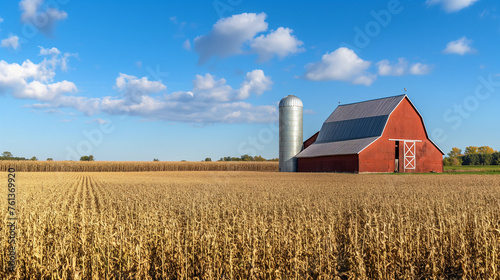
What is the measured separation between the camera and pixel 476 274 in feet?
24.1

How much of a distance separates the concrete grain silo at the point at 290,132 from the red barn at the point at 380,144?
3.04 m

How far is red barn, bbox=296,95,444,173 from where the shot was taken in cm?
5106

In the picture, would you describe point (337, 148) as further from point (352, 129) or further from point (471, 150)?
point (471, 150)

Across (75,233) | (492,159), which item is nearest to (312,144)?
(75,233)

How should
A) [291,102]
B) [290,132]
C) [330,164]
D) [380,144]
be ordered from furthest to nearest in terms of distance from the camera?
[291,102] → [290,132] → [330,164] → [380,144]

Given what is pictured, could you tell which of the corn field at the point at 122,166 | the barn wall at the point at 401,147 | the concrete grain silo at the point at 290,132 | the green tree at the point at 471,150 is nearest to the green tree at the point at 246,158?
the corn field at the point at 122,166

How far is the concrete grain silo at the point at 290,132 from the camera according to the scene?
63062 mm

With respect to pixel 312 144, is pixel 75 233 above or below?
below

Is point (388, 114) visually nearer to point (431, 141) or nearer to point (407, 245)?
point (431, 141)

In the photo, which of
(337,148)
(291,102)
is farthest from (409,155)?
(291,102)

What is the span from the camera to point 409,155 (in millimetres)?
53656

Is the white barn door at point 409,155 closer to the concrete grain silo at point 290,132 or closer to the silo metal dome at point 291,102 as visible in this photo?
the concrete grain silo at point 290,132

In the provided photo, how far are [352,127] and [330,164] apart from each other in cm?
702

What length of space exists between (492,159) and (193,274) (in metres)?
118
